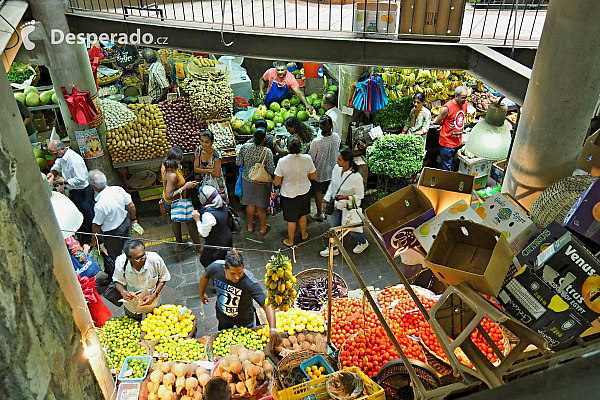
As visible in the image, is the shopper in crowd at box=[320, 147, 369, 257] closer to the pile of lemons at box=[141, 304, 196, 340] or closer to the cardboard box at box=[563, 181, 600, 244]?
the pile of lemons at box=[141, 304, 196, 340]

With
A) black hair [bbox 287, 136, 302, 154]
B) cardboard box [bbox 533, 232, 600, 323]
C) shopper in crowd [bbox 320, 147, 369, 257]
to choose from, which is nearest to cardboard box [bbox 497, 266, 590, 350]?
cardboard box [bbox 533, 232, 600, 323]

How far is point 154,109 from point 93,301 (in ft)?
14.7

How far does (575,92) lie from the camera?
3.44m

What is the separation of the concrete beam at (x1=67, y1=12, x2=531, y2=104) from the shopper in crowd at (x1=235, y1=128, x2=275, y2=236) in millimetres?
1196

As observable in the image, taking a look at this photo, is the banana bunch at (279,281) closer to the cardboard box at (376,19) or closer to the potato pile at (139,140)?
the cardboard box at (376,19)

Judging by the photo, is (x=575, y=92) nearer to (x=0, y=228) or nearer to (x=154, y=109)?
(x=0, y=228)

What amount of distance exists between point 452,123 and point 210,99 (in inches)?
160

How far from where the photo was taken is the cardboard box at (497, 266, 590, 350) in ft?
7.20

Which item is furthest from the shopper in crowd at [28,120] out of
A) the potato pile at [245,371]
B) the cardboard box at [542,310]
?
the cardboard box at [542,310]

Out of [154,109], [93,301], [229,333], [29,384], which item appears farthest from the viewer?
[154,109]

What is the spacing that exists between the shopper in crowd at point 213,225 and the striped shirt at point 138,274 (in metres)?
0.86

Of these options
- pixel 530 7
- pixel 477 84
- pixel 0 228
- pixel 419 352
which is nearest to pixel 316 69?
pixel 477 84

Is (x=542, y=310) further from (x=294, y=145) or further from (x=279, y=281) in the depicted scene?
(x=294, y=145)

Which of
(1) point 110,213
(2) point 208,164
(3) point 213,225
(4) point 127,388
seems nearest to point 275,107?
(2) point 208,164
